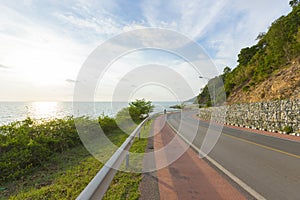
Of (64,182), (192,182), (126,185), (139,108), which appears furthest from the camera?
(139,108)

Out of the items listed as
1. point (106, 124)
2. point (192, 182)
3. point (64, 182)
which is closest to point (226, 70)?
point (106, 124)

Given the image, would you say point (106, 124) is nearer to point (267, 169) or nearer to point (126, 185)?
point (126, 185)

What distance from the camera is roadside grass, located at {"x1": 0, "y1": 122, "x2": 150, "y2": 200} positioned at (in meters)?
3.70

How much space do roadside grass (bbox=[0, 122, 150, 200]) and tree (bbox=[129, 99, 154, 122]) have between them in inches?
776

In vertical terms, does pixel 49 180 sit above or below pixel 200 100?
below

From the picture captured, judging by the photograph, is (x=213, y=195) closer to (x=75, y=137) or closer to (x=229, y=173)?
(x=229, y=173)

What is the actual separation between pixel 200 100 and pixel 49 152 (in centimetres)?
5980

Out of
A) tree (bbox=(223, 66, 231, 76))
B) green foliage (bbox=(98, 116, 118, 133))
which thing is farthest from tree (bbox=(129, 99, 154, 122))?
tree (bbox=(223, 66, 231, 76))

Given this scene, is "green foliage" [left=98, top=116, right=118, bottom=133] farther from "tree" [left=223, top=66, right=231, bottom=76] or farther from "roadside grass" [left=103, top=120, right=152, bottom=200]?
"tree" [left=223, top=66, right=231, bottom=76]

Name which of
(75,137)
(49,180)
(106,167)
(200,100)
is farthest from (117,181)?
(200,100)

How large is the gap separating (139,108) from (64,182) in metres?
23.8

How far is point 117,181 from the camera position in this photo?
4172 mm

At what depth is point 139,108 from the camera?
2816 centimetres

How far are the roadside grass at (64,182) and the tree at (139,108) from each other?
19.7m
